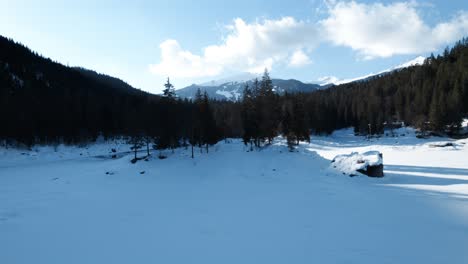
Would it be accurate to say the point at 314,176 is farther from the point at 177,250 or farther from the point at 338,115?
the point at 338,115

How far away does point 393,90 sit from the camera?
118 m

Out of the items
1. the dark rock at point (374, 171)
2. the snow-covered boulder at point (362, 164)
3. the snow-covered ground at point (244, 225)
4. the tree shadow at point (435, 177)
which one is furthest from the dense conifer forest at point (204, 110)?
the snow-covered ground at point (244, 225)

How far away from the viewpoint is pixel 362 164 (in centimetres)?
2423

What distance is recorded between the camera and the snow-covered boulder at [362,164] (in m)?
23.6

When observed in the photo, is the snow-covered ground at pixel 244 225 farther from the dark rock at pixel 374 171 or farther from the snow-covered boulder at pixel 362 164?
the snow-covered boulder at pixel 362 164

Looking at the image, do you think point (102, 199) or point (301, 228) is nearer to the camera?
point (301, 228)

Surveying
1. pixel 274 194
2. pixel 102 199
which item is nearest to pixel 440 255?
pixel 274 194

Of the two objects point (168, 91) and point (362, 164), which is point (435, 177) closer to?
point (362, 164)

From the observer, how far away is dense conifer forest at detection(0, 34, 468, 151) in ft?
147

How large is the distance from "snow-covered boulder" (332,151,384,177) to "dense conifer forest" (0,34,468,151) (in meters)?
16.9

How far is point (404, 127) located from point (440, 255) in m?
102

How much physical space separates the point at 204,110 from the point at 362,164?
29.2 m

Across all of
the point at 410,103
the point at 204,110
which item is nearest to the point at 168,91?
the point at 204,110

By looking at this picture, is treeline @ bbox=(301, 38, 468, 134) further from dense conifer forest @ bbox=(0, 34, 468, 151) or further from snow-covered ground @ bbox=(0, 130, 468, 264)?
snow-covered ground @ bbox=(0, 130, 468, 264)
